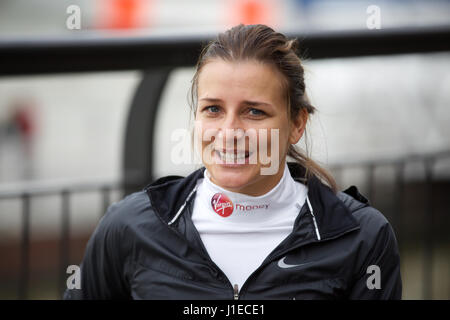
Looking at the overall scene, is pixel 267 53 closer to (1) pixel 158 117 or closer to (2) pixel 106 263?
(2) pixel 106 263

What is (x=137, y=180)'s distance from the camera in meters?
2.67

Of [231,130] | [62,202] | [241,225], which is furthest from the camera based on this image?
[62,202]

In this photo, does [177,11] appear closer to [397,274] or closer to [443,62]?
[443,62]

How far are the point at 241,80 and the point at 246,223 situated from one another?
342 millimetres

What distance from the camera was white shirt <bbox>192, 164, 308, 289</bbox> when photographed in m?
1.60

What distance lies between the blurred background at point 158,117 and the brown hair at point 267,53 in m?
0.20

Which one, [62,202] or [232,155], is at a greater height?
[232,155]

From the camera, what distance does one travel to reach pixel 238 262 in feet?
5.25

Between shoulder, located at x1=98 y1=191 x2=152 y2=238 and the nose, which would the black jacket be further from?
the nose

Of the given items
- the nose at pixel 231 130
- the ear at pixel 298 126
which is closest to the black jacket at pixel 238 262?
the ear at pixel 298 126

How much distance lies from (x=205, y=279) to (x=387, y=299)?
1.41 ft

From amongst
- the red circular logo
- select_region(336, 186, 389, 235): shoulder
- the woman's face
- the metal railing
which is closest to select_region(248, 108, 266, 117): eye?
the woman's face

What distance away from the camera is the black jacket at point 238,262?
1583 millimetres

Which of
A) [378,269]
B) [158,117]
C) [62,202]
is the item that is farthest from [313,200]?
[62,202]
